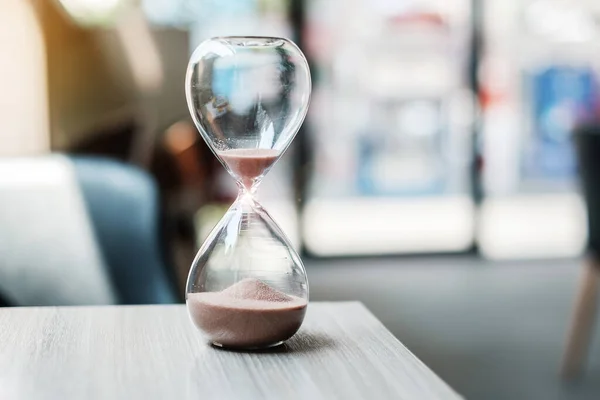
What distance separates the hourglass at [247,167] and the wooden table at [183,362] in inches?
1.4

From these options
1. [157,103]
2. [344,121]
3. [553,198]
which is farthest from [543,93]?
[157,103]

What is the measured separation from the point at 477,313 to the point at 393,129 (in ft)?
6.54

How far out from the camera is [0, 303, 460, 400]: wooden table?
2.50ft

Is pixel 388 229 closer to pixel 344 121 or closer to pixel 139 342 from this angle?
pixel 344 121

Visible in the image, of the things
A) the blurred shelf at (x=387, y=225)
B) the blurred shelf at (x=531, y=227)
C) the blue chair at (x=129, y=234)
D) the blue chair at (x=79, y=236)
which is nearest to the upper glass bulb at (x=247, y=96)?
the blue chair at (x=79, y=236)

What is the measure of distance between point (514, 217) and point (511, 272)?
34.6 inches

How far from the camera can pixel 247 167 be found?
907 millimetres

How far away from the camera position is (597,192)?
3.24m

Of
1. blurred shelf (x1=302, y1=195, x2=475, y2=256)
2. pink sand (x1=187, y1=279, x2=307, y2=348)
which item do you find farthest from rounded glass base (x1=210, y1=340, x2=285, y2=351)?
blurred shelf (x1=302, y1=195, x2=475, y2=256)

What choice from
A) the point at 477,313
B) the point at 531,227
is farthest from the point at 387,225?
the point at 477,313

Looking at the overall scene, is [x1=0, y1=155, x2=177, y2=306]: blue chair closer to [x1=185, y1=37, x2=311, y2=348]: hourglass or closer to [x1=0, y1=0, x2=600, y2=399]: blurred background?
[x1=185, y1=37, x2=311, y2=348]: hourglass

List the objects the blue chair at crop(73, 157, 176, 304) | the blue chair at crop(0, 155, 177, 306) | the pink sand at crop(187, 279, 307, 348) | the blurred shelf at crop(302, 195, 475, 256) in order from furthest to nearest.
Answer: the blurred shelf at crop(302, 195, 475, 256) < the blue chair at crop(73, 157, 176, 304) < the blue chair at crop(0, 155, 177, 306) < the pink sand at crop(187, 279, 307, 348)

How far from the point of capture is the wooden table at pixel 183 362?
0.76 metres

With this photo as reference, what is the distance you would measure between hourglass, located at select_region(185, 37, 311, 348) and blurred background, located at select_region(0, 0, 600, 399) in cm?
284
